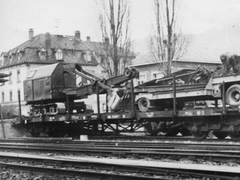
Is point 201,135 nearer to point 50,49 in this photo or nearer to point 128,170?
point 128,170

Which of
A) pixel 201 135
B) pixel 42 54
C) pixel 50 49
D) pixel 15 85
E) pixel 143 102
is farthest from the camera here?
pixel 50 49

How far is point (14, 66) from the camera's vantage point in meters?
66.1

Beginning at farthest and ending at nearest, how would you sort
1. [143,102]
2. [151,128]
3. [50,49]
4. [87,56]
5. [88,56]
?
1. [88,56]
2. [87,56]
3. [50,49]
4. [151,128]
5. [143,102]

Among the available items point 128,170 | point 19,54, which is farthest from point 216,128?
point 19,54

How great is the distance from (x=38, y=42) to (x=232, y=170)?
63385 millimetres

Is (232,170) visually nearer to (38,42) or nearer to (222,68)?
(222,68)

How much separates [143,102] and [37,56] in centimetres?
5155

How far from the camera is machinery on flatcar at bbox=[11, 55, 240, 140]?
13914 mm

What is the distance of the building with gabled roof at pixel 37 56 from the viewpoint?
64.5m

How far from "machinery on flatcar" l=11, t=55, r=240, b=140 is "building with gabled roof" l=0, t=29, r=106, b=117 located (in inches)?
1669

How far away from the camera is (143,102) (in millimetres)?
16469

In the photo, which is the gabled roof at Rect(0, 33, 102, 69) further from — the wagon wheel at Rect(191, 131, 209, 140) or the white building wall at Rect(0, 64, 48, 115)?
the wagon wheel at Rect(191, 131, 209, 140)

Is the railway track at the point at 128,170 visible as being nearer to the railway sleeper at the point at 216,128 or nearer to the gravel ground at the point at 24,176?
the gravel ground at the point at 24,176

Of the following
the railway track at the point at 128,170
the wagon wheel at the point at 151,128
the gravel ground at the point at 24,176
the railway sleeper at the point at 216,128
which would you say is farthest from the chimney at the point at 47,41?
the gravel ground at the point at 24,176
